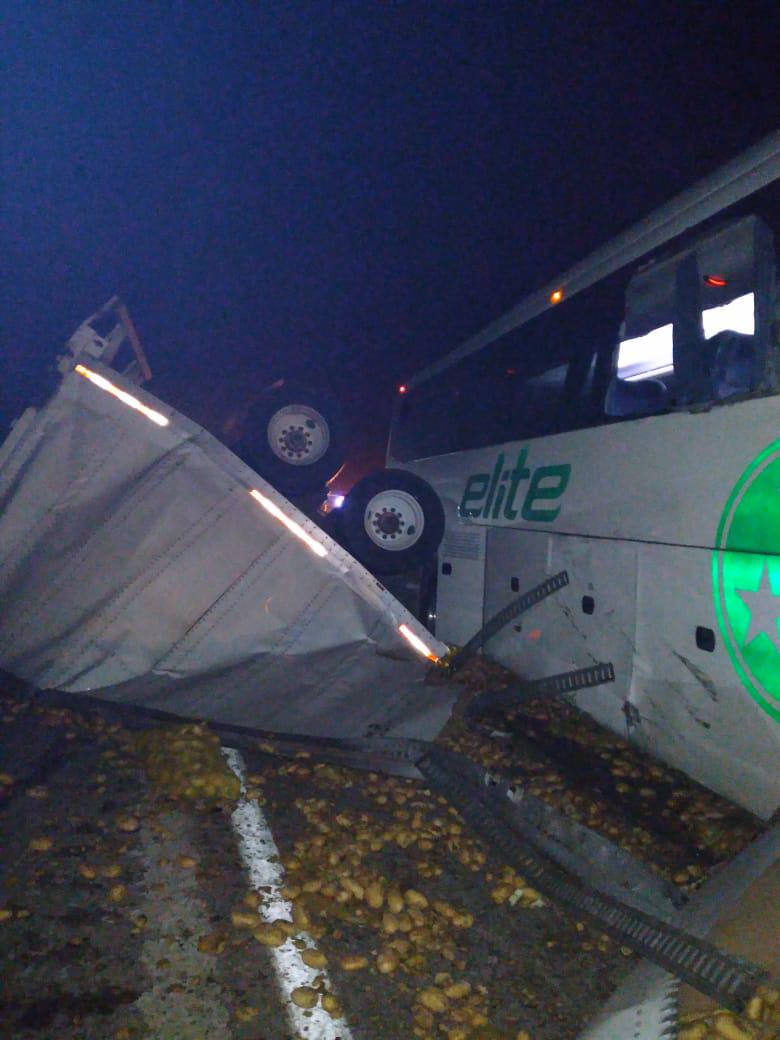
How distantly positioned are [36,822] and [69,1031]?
4.84 ft

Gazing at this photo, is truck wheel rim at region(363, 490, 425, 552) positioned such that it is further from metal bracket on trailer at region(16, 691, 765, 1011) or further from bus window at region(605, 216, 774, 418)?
metal bracket on trailer at region(16, 691, 765, 1011)

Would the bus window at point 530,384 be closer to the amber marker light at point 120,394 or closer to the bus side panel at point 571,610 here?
the bus side panel at point 571,610

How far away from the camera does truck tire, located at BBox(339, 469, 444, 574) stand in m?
7.35

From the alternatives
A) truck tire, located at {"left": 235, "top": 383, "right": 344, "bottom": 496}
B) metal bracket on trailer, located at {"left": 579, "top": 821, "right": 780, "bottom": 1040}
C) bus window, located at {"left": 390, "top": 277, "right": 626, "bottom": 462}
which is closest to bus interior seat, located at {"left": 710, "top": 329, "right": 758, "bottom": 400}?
bus window, located at {"left": 390, "top": 277, "right": 626, "bottom": 462}

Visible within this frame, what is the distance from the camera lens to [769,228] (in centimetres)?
385

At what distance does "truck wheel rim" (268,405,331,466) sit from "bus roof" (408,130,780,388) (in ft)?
7.07

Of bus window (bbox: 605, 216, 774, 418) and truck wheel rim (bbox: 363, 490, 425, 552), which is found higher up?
bus window (bbox: 605, 216, 774, 418)

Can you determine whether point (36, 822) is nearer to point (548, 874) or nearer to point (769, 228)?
point (548, 874)

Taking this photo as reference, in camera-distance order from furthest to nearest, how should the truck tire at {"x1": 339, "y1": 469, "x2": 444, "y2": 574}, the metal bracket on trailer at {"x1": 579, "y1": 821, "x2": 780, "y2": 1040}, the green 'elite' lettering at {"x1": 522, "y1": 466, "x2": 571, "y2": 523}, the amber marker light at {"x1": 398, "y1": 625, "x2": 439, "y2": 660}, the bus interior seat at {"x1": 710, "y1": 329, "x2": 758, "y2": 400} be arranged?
the truck tire at {"x1": 339, "y1": 469, "x2": 444, "y2": 574}, the green 'elite' lettering at {"x1": 522, "y1": 466, "x2": 571, "y2": 523}, the amber marker light at {"x1": 398, "y1": 625, "x2": 439, "y2": 660}, the bus interior seat at {"x1": 710, "y1": 329, "x2": 758, "y2": 400}, the metal bracket on trailer at {"x1": 579, "y1": 821, "x2": 780, "y2": 1040}

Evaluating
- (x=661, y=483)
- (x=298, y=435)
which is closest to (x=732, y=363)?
(x=661, y=483)

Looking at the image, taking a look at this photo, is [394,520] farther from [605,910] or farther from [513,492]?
[605,910]

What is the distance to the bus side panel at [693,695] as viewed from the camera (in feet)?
12.7

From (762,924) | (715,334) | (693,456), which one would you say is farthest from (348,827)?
(715,334)

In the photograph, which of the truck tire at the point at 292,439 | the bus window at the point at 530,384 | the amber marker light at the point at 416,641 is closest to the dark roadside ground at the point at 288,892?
the amber marker light at the point at 416,641
